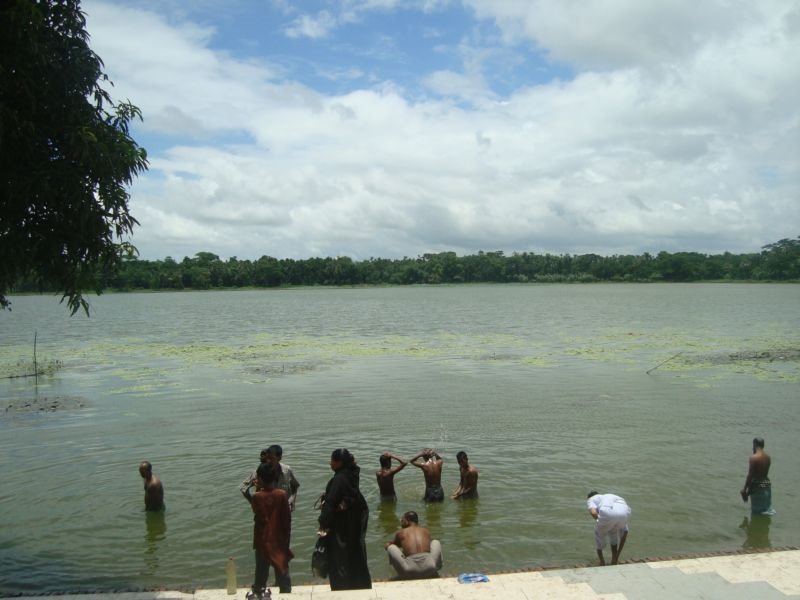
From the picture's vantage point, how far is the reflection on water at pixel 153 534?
1133cm

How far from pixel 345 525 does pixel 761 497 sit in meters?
8.54

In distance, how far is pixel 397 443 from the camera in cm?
1842

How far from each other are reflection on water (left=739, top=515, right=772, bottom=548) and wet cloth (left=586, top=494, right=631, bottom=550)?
2.70m

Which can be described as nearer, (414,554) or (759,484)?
(414,554)

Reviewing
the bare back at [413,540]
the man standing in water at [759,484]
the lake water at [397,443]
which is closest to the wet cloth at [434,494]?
the lake water at [397,443]

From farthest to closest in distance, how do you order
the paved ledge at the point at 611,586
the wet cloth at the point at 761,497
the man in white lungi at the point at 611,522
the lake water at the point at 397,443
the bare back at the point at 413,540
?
the wet cloth at the point at 761,497, the lake water at the point at 397,443, the man in white lungi at the point at 611,522, the bare back at the point at 413,540, the paved ledge at the point at 611,586

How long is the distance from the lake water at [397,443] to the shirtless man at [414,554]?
104 centimetres

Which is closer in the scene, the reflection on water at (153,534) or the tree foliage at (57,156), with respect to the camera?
the tree foliage at (57,156)

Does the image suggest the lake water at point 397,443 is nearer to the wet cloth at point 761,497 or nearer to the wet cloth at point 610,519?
the wet cloth at point 761,497

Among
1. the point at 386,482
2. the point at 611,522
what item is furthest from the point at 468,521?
the point at 611,522

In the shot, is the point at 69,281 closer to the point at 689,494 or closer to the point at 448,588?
the point at 448,588

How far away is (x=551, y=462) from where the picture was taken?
1638 cm

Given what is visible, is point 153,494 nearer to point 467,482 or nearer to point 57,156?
point 467,482

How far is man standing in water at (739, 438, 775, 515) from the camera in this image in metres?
12.0
